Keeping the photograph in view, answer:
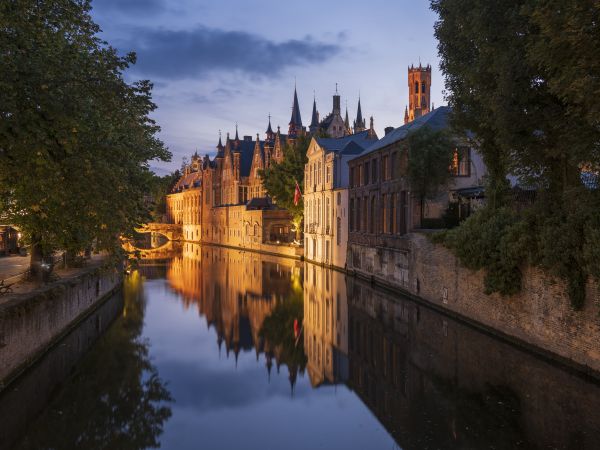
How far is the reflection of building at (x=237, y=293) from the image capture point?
22.1 meters

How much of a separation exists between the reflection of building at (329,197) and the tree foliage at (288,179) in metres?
4.48

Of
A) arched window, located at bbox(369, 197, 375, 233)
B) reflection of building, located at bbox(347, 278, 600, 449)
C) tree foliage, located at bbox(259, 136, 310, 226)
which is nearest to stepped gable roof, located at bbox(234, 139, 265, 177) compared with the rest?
tree foliage, located at bbox(259, 136, 310, 226)

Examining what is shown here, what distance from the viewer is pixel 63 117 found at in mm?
11109

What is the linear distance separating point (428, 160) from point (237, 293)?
13525mm

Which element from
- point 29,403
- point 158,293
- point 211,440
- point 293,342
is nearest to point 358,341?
point 293,342

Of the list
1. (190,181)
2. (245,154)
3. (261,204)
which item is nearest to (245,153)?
(245,154)

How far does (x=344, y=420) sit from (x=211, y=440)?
3149 millimetres

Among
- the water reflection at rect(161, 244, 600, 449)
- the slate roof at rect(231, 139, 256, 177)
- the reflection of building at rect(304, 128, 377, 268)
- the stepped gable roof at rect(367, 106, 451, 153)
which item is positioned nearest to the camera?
the water reflection at rect(161, 244, 600, 449)

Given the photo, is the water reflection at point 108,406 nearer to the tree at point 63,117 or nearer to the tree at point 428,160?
the tree at point 63,117

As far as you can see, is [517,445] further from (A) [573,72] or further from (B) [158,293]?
(B) [158,293]

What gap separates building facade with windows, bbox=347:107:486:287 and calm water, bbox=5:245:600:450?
8202mm

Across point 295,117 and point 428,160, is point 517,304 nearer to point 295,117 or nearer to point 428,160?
point 428,160

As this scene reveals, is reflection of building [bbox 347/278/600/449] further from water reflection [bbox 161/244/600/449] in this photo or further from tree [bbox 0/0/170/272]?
tree [bbox 0/0/170/272]

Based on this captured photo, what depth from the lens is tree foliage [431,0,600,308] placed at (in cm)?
1219
